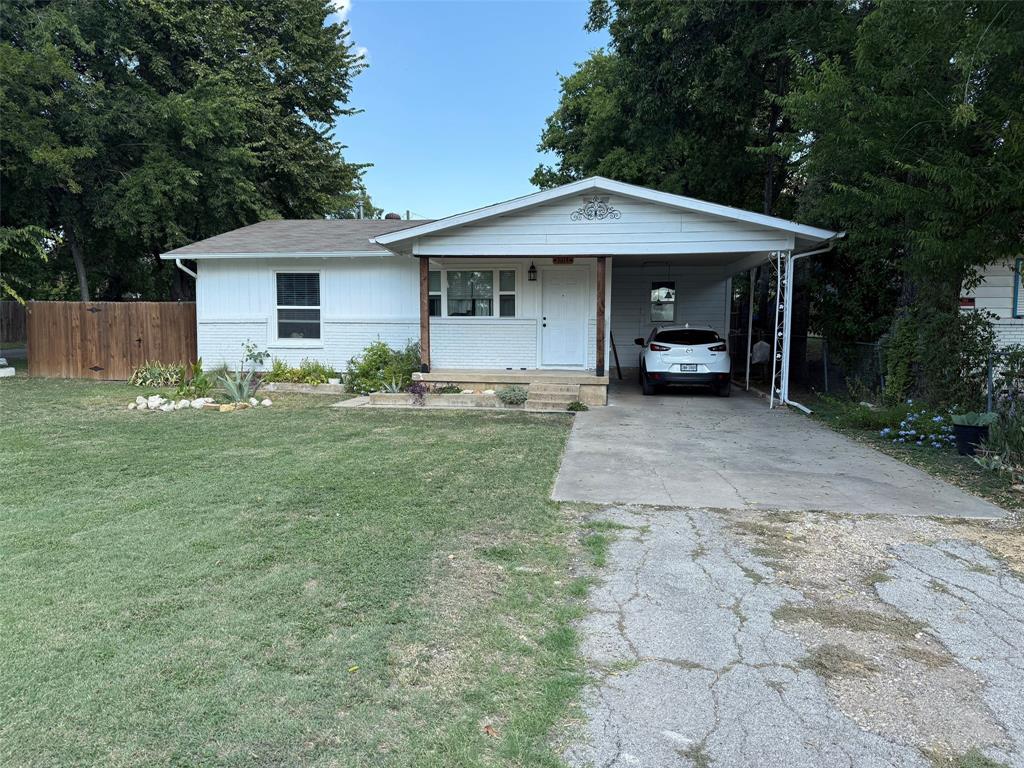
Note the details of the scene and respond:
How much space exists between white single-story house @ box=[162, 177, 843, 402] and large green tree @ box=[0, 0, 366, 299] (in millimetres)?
4418

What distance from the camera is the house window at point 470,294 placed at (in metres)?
13.3

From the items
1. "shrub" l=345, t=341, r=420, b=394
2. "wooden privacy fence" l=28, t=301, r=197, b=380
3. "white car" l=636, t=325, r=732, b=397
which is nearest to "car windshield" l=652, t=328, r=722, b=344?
"white car" l=636, t=325, r=732, b=397

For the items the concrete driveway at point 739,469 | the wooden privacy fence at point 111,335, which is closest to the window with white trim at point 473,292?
the concrete driveway at point 739,469

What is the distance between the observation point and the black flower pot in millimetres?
6812

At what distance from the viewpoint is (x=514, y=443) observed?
7.72 meters

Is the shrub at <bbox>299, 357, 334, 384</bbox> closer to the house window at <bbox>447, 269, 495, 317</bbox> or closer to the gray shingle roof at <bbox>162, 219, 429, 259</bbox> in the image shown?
the gray shingle roof at <bbox>162, 219, 429, 259</bbox>

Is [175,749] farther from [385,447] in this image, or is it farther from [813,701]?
[385,447]

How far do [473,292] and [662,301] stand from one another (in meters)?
6.00

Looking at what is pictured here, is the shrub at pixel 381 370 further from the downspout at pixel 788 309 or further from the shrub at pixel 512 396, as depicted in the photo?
the downspout at pixel 788 309

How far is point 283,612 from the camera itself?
325 centimetres

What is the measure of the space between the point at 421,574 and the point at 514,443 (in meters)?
4.04

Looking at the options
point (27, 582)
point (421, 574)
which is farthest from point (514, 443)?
point (27, 582)

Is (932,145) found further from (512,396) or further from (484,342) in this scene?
(484,342)

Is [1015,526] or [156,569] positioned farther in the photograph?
[1015,526]
